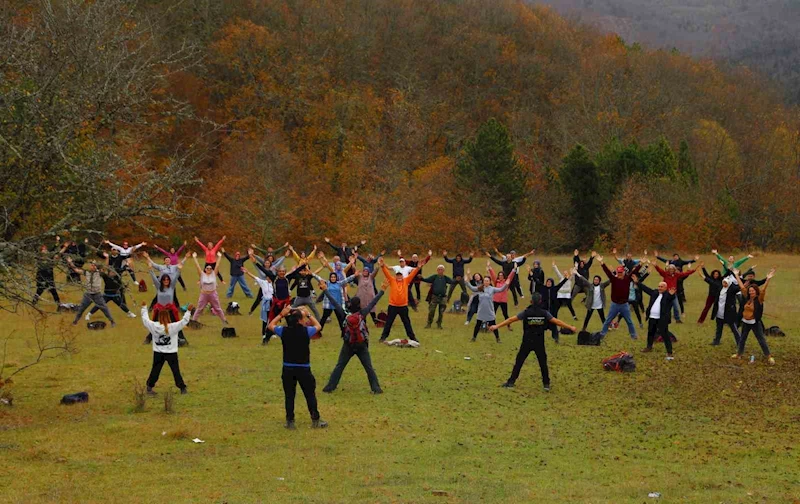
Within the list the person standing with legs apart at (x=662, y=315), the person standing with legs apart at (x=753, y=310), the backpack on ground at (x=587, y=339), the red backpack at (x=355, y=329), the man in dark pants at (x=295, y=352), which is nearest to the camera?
the man in dark pants at (x=295, y=352)

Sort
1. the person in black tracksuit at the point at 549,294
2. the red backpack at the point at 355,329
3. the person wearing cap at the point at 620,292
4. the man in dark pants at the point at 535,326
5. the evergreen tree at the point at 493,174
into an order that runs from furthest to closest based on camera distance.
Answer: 1. the evergreen tree at the point at 493,174
2. the person in black tracksuit at the point at 549,294
3. the person wearing cap at the point at 620,292
4. the man in dark pants at the point at 535,326
5. the red backpack at the point at 355,329

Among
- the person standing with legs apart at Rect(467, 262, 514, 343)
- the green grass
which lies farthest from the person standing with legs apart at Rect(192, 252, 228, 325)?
the person standing with legs apart at Rect(467, 262, 514, 343)

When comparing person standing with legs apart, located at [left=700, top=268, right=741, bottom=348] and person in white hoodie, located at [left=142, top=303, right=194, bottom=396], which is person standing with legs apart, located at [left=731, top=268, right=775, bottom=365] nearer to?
person standing with legs apart, located at [left=700, top=268, right=741, bottom=348]

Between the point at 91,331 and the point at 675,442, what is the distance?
15.9 metres

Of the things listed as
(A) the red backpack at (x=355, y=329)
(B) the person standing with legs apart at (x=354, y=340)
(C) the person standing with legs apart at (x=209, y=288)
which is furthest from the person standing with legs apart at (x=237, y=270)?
(A) the red backpack at (x=355, y=329)

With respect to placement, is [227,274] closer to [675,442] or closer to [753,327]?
[753,327]

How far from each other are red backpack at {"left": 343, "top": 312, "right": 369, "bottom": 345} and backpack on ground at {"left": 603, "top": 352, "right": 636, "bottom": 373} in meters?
6.30

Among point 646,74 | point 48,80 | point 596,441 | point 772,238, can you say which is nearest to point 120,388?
point 48,80

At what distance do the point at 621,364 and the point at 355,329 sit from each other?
6682 mm

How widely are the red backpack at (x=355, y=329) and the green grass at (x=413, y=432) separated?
1.12 meters

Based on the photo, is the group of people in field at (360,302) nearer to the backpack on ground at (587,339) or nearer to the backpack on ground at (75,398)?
the backpack on ground at (587,339)

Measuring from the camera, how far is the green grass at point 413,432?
36.2 feet

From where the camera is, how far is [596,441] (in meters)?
13.5

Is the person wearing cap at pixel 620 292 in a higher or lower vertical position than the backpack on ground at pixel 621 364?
higher
